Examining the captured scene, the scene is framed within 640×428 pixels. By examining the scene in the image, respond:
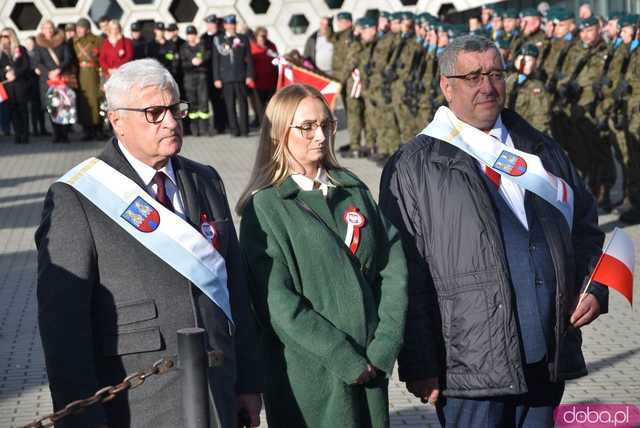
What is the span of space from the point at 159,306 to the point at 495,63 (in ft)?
4.62

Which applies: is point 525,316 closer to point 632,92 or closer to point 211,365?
point 211,365

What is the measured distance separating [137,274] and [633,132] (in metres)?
9.19

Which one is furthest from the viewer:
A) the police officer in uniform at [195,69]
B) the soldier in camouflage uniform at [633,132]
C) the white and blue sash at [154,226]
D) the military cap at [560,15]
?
the police officer in uniform at [195,69]

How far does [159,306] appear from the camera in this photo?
12.0ft

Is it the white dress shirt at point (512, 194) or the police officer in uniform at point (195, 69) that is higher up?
the white dress shirt at point (512, 194)

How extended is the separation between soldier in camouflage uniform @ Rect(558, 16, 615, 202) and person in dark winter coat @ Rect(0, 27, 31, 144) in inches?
413

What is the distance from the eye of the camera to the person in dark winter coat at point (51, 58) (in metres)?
21.2

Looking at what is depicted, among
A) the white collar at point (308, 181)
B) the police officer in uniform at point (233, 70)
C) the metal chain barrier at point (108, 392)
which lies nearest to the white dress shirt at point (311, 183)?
the white collar at point (308, 181)

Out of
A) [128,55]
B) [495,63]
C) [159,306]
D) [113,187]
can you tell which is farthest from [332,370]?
[128,55]

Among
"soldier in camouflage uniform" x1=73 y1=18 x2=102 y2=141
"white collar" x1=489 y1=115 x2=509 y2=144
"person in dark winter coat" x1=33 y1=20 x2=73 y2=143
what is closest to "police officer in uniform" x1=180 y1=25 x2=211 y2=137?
"soldier in camouflage uniform" x1=73 y1=18 x2=102 y2=141

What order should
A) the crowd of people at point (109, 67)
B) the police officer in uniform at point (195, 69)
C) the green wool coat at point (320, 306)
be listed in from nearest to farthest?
the green wool coat at point (320, 306), the crowd of people at point (109, 67), the police officer in uniform at point (195, 69)

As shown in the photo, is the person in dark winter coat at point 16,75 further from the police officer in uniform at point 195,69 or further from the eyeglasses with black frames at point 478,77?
the eyeglasses with black frames at point 478,77

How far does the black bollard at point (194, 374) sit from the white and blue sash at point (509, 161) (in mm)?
1341

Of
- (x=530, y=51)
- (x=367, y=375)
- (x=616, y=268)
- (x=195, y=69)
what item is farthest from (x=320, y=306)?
(x=195, y=69)
